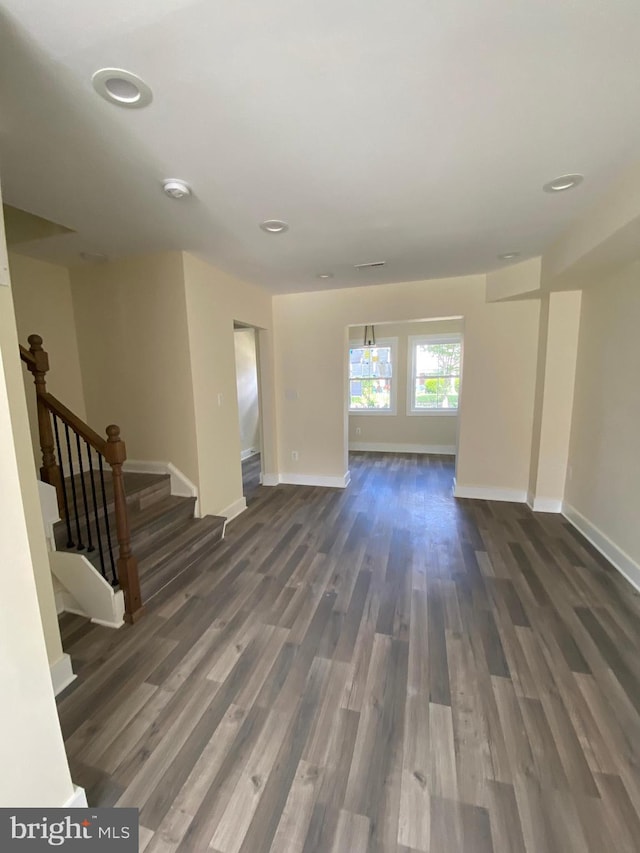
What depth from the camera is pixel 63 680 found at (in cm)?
171

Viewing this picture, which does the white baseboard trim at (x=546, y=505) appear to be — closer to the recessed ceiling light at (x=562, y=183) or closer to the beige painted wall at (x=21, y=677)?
the recessed ceiling light at (x=562, y=183)

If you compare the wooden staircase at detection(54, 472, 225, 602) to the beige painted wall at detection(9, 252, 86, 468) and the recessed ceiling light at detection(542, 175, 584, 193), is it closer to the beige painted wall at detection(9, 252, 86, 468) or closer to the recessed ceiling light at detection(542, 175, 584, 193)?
the beige painted wall at detection(9, 252, 86, 468)

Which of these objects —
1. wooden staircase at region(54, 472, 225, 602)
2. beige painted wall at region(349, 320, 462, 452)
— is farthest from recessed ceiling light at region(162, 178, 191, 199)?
beige painted wall at region(349, 320, 462, 452)

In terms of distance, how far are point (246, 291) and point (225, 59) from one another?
9.21ft

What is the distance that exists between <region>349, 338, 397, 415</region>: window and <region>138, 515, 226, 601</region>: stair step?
429cm

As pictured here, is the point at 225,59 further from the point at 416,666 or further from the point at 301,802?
the point at 416,666

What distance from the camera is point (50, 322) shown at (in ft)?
10.5

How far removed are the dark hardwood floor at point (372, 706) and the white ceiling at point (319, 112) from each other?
255cm

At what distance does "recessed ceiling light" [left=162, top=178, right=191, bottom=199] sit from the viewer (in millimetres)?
1836

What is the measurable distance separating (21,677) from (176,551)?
5.71 feet

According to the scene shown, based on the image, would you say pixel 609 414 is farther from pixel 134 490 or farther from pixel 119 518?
pixel 134 490

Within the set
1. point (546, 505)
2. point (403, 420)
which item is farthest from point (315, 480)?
point (546, 505)

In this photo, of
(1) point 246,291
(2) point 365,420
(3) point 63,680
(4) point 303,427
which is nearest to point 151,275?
(1) point 246,291

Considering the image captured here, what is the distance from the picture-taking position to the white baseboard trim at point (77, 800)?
1091 millimetres
